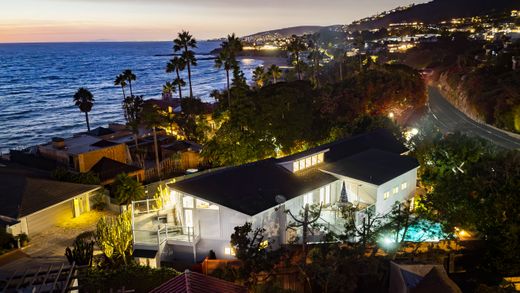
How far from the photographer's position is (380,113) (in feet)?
138

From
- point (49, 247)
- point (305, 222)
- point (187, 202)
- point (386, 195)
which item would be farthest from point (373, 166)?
point (49, 247)

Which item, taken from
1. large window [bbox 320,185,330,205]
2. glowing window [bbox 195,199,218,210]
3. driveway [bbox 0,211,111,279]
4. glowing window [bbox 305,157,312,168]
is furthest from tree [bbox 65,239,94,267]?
glowing window [bbox 305,157,312,168]

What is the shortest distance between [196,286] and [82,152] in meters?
27.7

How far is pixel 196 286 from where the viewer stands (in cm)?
1352

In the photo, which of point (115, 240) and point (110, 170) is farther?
point (110, 170)

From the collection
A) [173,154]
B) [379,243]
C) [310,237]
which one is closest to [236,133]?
[173,154]

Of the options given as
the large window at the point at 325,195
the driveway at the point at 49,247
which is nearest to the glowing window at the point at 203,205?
the large window at the point at 325,195

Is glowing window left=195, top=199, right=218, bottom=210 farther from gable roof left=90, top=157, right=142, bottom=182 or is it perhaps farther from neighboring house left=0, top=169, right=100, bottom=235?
gable roof left=90, top=157, right=142, bottom=182

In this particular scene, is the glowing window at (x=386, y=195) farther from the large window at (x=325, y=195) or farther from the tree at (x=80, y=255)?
the tree at (x=80, y=255)

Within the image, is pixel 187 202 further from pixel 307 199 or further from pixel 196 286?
pixel 196 286

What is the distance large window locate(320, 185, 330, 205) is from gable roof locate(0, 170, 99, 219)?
15132mm

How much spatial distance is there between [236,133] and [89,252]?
56.8 ft

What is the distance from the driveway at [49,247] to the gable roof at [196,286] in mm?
7892

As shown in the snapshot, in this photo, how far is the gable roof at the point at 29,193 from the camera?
25.7m
